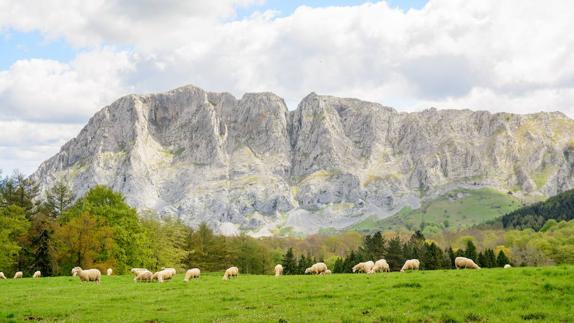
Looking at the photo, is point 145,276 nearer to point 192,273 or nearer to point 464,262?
point 192,273

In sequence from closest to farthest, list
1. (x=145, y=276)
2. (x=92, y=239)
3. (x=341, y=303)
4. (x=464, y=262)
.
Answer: (x=341, y=303) < (x=464, y=262) < (x=145, y=276) < (x=92, y=239)

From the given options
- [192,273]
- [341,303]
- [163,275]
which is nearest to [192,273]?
[192,273]

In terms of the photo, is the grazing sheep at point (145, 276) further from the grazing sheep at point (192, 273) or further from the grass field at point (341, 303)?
the grass field at point (341, 303)

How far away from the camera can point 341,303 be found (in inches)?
908

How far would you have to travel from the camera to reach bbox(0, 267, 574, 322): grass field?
19.2m

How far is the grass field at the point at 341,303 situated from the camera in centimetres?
1925

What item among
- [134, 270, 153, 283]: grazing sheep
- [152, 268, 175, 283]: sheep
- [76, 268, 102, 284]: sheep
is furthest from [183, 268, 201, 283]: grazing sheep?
[76, 268, 102, 284]: sheep

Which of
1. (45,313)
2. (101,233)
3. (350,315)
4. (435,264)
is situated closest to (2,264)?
(101,233)

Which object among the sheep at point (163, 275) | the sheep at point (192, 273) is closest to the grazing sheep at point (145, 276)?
the sheep at point (163, 275)

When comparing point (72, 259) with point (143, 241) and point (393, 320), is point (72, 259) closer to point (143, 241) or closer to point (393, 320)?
point (143, 241)

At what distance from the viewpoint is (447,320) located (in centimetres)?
1841

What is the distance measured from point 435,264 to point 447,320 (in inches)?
3068

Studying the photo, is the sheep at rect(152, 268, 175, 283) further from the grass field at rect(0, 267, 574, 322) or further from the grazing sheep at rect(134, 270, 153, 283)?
the grass field at rect(0, 267, 574, 322)

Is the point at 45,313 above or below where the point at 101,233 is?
below
